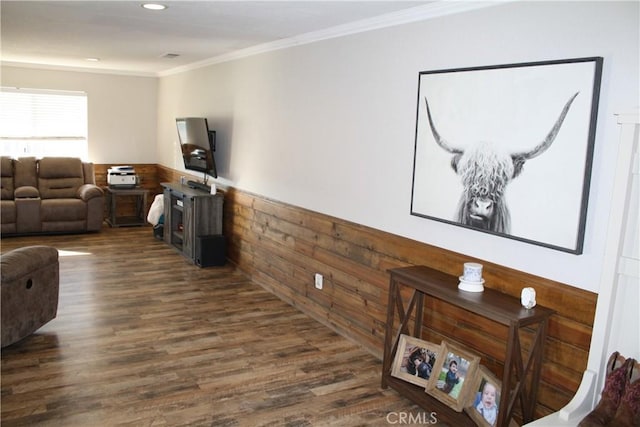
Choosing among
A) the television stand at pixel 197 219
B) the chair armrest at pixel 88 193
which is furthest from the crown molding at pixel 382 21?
the chair armrest at pixel 88 193

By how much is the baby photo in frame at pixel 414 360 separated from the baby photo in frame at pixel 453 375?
0.07 meters

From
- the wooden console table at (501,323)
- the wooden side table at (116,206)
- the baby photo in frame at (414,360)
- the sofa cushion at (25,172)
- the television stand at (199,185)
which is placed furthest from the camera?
the wooden side table at (116,206)

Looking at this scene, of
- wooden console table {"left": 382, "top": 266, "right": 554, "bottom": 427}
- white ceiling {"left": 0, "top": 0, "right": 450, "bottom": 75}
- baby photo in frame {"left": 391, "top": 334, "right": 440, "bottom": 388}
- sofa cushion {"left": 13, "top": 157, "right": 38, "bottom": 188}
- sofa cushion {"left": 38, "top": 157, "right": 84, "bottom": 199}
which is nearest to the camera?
wooden console table {"left": 382, "top": 266, "right": 554, "bottom": 427}

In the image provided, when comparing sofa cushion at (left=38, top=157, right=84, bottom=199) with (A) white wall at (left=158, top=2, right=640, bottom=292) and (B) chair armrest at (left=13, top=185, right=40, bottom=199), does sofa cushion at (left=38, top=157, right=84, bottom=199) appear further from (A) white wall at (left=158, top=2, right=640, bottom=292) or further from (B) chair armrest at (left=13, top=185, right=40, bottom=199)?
(A) white wall at (left=158, top=2, right=640, bottom=292)

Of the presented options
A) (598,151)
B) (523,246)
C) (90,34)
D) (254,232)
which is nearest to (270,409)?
(523,246)

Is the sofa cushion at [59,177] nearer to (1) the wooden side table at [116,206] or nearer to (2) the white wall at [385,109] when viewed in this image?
(1) the wooden side table at [116,206]

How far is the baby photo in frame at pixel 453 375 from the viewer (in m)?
2.79

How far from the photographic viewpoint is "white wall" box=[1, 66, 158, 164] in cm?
793

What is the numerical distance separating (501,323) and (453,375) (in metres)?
0.46

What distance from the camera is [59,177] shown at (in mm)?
7469

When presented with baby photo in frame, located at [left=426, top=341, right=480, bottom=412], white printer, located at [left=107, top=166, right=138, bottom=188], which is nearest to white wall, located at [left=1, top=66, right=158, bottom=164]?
white printer, located at [left=107, top=166, right=138, bottom=188]

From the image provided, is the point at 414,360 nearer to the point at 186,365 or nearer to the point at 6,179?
the point at 186,365

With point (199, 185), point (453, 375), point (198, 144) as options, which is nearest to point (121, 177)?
point (199, 185)

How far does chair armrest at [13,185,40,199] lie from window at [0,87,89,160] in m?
0.82
